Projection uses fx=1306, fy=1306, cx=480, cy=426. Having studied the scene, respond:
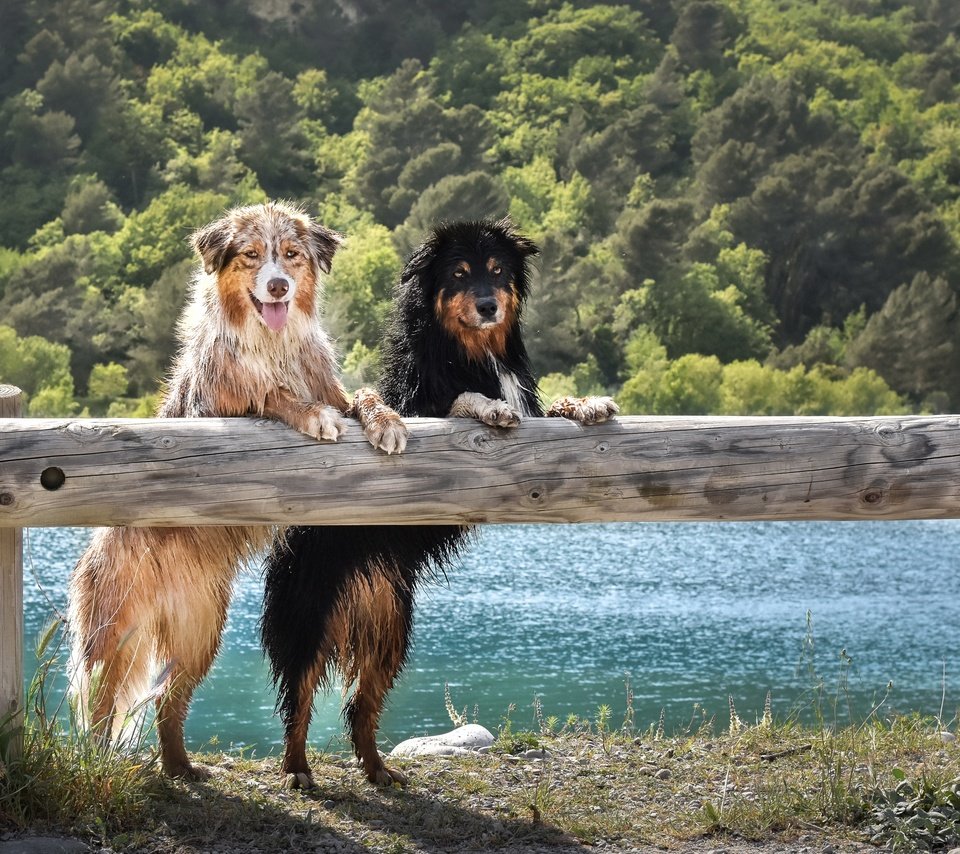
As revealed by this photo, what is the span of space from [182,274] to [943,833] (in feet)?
166

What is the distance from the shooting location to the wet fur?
460 centimetres

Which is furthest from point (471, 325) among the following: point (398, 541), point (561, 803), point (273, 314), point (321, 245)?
point (561, 803)

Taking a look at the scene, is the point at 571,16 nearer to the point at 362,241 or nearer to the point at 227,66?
the point at 227,66

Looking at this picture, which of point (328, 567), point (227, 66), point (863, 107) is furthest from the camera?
point (227, 66)

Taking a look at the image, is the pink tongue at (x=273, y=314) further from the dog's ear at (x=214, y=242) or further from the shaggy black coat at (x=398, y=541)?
the shaggy black coat at (x=398, y=541)

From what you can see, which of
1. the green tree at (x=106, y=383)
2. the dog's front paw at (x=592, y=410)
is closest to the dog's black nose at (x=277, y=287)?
the dog's front paw at (x=592, y=410)

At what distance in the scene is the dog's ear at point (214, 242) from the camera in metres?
4.64

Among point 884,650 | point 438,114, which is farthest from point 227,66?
point 884,650

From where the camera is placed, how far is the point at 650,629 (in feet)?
43.0

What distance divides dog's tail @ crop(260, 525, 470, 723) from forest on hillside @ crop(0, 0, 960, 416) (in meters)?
30.0

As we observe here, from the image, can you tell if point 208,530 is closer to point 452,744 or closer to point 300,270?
point 300,270

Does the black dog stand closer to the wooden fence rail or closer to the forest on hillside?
the wooden fence rail

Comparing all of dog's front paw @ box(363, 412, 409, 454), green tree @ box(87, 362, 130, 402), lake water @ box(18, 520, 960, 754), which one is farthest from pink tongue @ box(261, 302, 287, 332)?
green tree @ box(87, 362, 130, 402)

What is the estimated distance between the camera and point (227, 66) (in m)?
71.2
